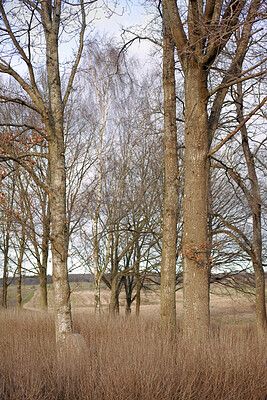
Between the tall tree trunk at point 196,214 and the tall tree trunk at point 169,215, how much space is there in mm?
1001

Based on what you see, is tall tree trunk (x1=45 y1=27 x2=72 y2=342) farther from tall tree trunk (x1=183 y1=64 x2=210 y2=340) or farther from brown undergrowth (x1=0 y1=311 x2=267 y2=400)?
tall tree trunk (x1=183 y1=64 x2=210 y2=340)

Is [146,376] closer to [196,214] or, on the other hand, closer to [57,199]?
[196,214]

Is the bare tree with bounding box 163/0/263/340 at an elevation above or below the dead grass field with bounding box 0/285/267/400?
above

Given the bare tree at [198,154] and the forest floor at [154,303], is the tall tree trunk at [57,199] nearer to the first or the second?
the bare tree at [198,154]

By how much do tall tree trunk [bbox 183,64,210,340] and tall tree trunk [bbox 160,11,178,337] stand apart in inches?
39.4

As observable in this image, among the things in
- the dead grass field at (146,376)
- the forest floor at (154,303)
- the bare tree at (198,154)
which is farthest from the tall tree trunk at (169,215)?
the forest floor at (154,303)

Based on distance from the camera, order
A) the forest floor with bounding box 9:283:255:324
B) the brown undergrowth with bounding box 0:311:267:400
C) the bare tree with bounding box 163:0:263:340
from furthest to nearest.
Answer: the forest floor with bounding box 9:283:255:324, the bare tree with bounding box 163:0:263:340, the brown undergrowth with bounding box 0:311:267:400

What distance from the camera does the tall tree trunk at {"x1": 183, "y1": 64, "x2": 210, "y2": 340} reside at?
539cm

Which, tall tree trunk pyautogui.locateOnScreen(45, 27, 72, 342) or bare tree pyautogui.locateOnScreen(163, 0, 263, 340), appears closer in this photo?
bare tree pyautogui.locateOnScreen(163, 0, 263, 340)

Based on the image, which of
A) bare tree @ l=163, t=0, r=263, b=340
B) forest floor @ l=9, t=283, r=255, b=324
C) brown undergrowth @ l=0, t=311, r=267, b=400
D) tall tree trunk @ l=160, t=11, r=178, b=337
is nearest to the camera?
brown undergrowth @ l=0, t=311, r=267, b=400

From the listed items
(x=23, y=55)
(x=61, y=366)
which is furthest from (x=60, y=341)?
(x=23, y=55)

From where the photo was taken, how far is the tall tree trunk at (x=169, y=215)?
659cm

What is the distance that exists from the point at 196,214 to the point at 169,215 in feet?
3.92

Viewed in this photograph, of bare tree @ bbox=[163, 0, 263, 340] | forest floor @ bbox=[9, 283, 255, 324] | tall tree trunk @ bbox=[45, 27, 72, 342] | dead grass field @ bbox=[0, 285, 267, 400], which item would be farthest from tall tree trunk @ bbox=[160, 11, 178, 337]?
forest floor @ bbox=[9, 283, 255, 324]
